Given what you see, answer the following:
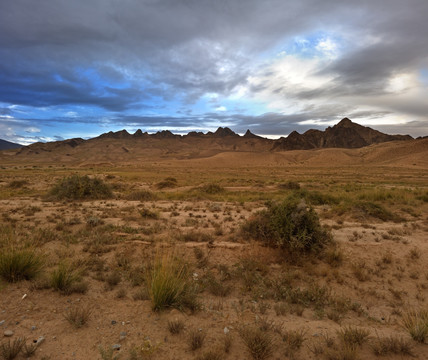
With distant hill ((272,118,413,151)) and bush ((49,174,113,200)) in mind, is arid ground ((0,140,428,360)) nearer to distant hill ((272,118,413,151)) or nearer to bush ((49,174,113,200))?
bush ((49,174,113,200))

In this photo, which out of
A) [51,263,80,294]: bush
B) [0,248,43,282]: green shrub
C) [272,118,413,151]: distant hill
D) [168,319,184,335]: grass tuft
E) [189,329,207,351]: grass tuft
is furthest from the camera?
[272,118,413,151]: distant hill

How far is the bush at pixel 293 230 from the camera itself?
7105 mm

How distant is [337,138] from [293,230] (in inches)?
7304

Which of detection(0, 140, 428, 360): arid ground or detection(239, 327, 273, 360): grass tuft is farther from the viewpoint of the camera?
detection(0, 140, 428, 360): arid ground

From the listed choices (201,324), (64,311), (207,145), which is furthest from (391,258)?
(207,145)

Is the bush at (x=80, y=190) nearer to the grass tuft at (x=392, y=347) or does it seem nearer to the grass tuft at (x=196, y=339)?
the grass tuft at (x=196, y=339)

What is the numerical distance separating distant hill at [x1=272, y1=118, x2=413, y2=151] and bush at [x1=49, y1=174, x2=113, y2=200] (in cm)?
15008

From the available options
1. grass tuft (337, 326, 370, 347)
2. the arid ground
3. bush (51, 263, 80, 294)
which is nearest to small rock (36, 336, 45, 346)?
the arid ground

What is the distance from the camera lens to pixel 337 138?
17325 centimetres

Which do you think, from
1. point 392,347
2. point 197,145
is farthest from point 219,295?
point 197,145

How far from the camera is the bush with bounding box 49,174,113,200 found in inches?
683

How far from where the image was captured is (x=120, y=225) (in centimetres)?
1006

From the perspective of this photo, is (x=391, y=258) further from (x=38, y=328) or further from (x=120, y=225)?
(x=120, y=225)

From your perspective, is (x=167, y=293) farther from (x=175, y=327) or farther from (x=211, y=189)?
(x=211, y=189)
